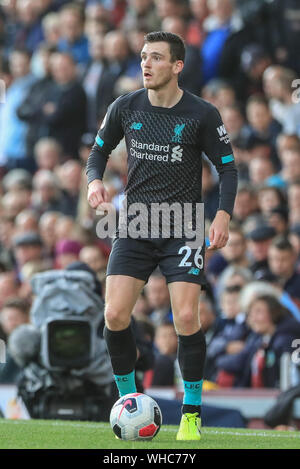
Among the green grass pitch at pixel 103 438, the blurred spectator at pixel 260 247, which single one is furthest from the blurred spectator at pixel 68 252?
the green grass pitch at pixel 103 438

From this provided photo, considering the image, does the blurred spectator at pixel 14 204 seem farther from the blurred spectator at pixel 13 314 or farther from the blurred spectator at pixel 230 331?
the blurred spectator at pixel 230 331

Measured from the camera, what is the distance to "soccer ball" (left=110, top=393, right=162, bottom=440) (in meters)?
6.60

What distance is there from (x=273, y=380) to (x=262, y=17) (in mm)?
5834

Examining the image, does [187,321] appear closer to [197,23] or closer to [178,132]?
[178,132]

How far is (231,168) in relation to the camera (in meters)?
6.97

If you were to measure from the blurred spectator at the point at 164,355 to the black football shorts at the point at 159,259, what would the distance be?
378 cm

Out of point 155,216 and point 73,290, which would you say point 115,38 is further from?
point 155,216

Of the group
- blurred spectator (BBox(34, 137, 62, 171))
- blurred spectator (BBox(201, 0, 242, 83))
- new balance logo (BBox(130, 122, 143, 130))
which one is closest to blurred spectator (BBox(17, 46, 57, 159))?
blurred spectator (BBox(34, 137, 62, 171))

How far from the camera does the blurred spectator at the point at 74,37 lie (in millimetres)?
16469

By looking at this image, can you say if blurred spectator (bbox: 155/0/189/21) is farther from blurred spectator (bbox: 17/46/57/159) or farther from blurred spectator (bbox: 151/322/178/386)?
blurred spectator (bbox: 151/322/178/386)

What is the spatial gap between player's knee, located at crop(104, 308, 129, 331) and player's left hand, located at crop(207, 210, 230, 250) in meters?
0.66

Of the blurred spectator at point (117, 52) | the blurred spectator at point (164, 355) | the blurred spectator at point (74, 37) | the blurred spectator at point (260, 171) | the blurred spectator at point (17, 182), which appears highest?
the blurred spectator at point (74, 37)

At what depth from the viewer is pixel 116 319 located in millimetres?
6738

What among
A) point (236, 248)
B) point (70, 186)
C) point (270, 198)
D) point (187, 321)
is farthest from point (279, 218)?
point (187, 321)
